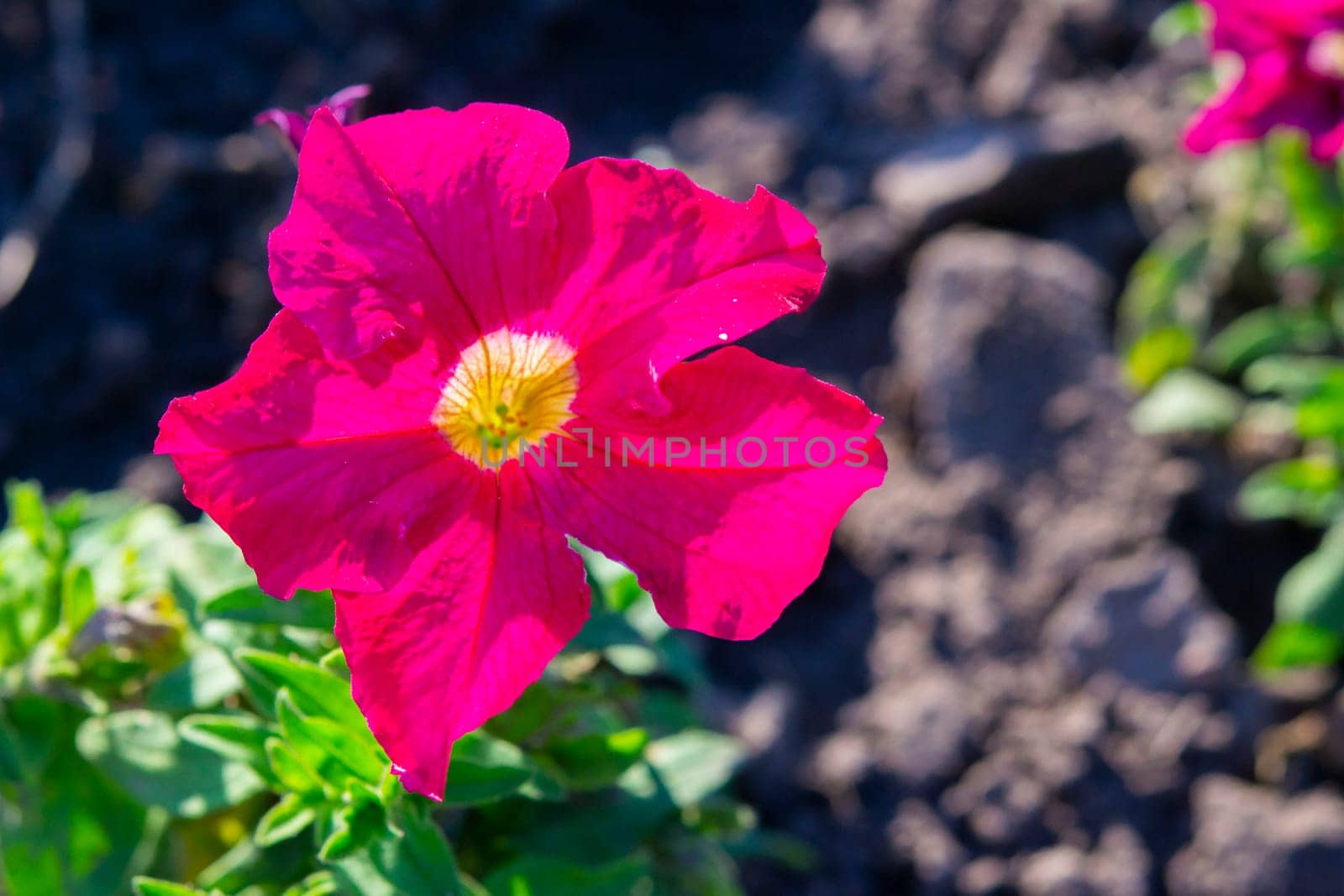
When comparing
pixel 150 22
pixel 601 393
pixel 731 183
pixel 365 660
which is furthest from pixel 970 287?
pixel 150 22

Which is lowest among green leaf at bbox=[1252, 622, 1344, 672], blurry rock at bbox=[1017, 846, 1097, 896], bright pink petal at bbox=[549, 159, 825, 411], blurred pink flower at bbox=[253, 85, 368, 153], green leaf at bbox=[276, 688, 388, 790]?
blurry rock at bbox=[1017, 846, 1097, 896]

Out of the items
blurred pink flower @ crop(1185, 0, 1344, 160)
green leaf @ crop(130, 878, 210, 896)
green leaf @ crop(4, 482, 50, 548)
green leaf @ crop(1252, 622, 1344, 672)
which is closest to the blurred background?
green leaf @ crop(1252, 622, 1344, 672)

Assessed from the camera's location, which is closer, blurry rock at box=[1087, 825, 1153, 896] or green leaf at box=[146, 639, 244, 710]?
green leaf at box=[146, 639, 244, 710]

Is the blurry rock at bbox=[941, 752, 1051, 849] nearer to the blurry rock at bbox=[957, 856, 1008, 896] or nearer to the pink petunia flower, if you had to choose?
the blurry rock at bbox=[957, 856, 1008, 896]

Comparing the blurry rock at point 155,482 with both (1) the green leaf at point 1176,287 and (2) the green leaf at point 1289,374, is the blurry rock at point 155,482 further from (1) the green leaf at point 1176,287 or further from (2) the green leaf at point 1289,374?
(2) the green leaf at point 1289,374

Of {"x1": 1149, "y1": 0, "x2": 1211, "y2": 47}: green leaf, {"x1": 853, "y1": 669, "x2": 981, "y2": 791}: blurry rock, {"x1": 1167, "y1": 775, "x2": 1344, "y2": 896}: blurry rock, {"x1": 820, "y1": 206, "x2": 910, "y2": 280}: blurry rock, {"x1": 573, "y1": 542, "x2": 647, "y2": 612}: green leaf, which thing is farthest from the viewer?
{"x1": 820, "y1": 206, "x2": 910, "y2": 280}: blurry rock

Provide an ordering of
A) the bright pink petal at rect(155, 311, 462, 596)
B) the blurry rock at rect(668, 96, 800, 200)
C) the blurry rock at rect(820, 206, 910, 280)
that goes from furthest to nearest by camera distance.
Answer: the blurry rock at rect(668, 96, 800, 200) → the blurry rock at rect(820, 206, 910, 280) → the bright pink petal at rect(155, 311, 462, 596)

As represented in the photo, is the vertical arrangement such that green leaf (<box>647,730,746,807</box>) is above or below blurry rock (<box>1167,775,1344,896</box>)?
above
